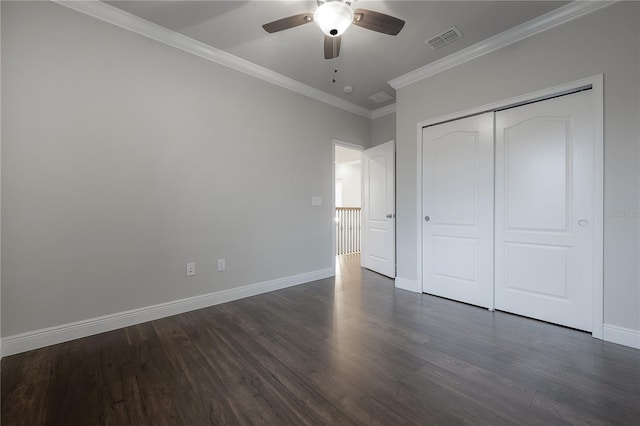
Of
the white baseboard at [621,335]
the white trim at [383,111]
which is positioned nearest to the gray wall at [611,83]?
the white baseboard at [621,335]

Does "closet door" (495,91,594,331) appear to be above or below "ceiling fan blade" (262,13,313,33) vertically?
below

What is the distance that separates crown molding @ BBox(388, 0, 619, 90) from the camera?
2172 millimetres

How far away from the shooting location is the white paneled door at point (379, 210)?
3.97 metres

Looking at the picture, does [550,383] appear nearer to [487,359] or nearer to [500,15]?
[487,359]

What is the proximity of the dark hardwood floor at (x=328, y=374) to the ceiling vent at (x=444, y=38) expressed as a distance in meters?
2.82

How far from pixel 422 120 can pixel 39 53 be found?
3707 mm

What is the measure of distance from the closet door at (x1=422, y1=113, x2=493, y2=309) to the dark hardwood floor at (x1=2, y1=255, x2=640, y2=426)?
51 cm

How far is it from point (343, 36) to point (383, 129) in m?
2.15

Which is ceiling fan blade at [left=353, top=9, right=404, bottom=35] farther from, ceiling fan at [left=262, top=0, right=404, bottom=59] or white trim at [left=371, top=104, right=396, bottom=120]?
white trim at [left=371, top=104, right=396, bottom=120]

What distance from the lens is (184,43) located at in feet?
8.76

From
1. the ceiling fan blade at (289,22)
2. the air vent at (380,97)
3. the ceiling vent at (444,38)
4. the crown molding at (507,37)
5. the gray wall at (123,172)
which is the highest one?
the air vent at (380,97)

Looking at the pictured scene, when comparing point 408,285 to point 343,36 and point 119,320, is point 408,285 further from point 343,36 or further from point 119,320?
point 119,320

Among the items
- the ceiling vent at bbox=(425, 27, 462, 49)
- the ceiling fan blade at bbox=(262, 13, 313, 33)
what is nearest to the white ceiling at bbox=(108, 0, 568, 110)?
the ceiling vent at bbox=(425, 27, 462, 49)

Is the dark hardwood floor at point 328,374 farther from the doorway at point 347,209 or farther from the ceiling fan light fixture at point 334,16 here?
the ceiling fan light fixture at point 334,16
